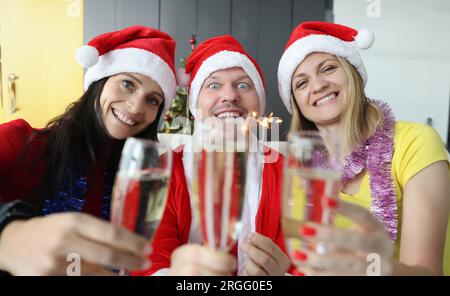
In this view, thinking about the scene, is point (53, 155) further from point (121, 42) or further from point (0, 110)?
point (0, 110)

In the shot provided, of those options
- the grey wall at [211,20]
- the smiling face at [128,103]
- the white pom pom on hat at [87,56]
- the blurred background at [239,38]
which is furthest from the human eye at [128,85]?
the grey wall at [211,20]

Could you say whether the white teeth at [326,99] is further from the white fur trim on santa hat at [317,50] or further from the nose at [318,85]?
the white fur trim on santa hat at [317,50]

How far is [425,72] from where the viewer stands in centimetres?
278

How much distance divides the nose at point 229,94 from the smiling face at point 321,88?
21 cm

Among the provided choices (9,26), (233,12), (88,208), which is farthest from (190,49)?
(88,208)

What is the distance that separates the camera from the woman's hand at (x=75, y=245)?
486 mm

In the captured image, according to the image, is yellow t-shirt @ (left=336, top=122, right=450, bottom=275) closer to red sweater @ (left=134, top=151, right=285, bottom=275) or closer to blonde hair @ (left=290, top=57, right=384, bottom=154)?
blonde hair @ (left=290, top=57, right=384, bottom=154)

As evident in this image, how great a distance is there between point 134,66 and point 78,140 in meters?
0.29

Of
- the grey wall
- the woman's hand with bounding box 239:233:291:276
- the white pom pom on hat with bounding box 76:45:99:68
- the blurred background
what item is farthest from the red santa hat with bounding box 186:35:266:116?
the grey wall

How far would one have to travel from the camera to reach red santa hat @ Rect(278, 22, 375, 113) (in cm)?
123

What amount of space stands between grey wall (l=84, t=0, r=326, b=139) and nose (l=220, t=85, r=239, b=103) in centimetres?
186

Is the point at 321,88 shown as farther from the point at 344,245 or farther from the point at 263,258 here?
the point at 344,245

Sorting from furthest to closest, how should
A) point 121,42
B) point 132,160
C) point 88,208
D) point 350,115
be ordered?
point 121,42 → point 350,115 → point 88,208 → point 132,160
